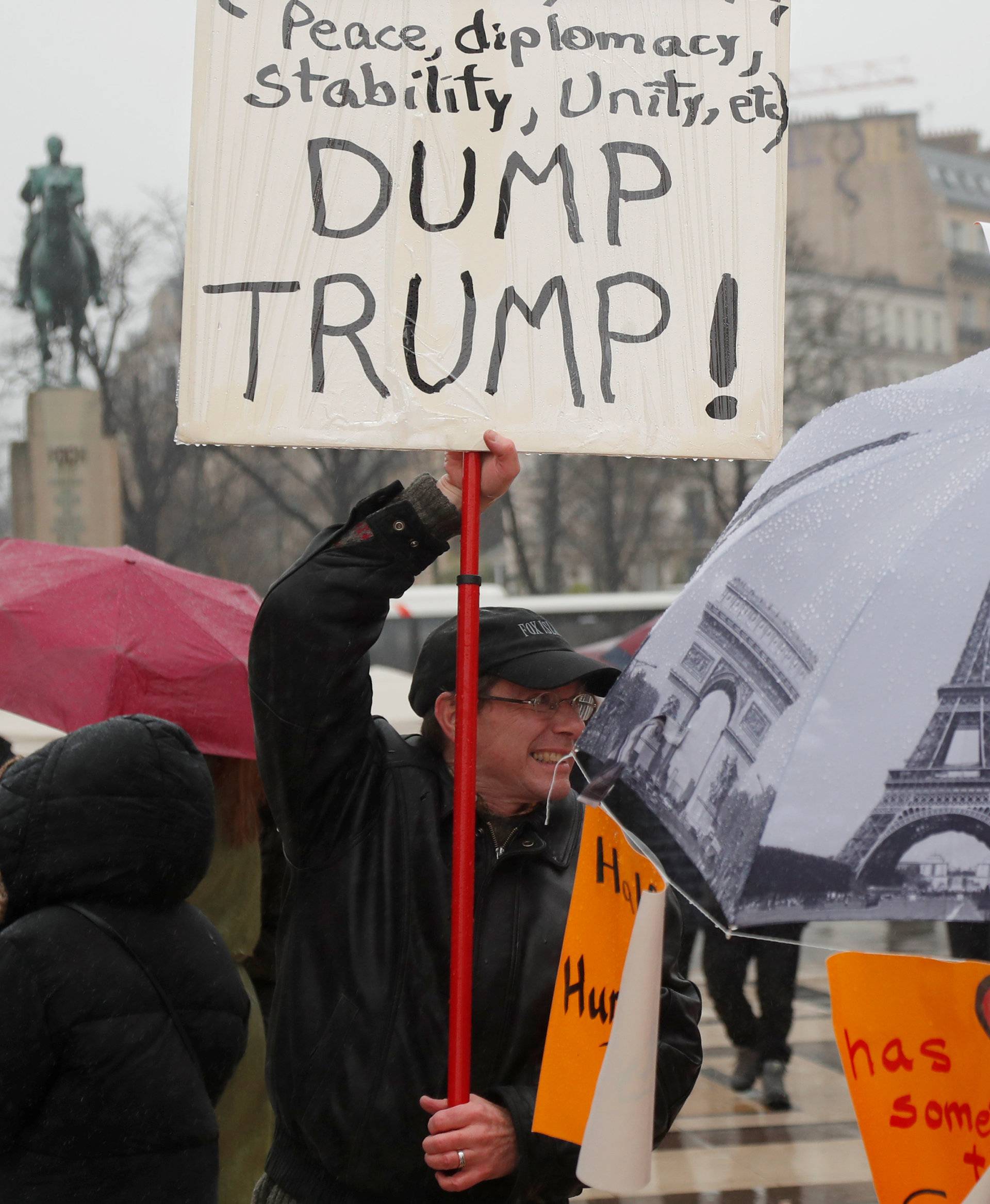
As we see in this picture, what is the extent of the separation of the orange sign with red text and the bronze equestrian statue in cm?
2339

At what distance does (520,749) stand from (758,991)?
5.39 m

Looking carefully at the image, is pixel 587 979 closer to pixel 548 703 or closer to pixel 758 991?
pixel 548 703

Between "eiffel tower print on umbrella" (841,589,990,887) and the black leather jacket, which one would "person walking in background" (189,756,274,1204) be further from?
"eiffel tower print on umbrella" (841,589,990,887)

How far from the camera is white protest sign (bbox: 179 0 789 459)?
2.24m

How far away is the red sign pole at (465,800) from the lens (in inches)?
85.9

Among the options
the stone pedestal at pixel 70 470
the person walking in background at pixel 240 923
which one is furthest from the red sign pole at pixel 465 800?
the stone pedestal at pixel 70 470

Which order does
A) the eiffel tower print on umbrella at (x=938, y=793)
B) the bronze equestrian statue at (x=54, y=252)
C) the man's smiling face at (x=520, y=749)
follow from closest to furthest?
the eiffel tower print on umbrella at (x=938, y=793), the man's smiling face at (x=520, y=749), the bronze equestrian statue at (x=54, y=252)

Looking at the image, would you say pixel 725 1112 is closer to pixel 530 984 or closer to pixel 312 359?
pixel 530 984

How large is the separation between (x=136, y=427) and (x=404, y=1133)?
2624 centimetres

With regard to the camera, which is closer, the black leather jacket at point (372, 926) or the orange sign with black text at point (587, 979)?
the orange sign with black text at point (587, 979)

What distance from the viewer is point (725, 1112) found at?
720 cm

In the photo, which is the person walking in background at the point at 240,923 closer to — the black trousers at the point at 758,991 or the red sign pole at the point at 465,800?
the red sign pole at the point at 465,800

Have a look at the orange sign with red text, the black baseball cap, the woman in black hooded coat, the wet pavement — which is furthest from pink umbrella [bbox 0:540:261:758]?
the orange sign with red text

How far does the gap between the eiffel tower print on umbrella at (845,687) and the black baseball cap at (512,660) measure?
2.26 feet
